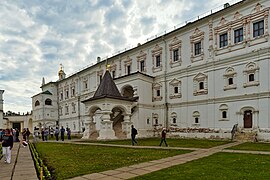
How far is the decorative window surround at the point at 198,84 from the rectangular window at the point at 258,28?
6.34 meters

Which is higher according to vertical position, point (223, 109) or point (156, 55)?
point (156, 55)

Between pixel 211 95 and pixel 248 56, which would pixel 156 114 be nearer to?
pixel 211 95

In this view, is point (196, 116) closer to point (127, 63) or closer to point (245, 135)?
point (245, 135)

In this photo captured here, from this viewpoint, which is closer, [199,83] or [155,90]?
[199,83]

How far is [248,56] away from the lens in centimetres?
2153

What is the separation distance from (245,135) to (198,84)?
7384mm

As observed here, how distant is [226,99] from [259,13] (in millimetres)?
8312

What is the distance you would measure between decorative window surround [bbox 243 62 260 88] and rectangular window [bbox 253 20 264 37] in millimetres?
2695

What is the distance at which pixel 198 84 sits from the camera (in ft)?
84.8

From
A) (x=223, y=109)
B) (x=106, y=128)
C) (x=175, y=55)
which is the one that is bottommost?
(x=106, y=128)

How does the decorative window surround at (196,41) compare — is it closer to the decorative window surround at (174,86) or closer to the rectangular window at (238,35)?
the decorative window surround at (174,86)

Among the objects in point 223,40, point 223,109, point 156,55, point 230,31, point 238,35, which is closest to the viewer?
point 238,35

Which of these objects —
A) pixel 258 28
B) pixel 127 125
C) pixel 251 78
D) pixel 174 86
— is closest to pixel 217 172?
pixel 251 78

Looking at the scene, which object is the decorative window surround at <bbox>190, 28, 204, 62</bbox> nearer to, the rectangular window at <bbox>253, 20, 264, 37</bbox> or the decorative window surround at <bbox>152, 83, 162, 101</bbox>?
the rectangular window at <bbox>253, 20, 264, 37</bbox>
